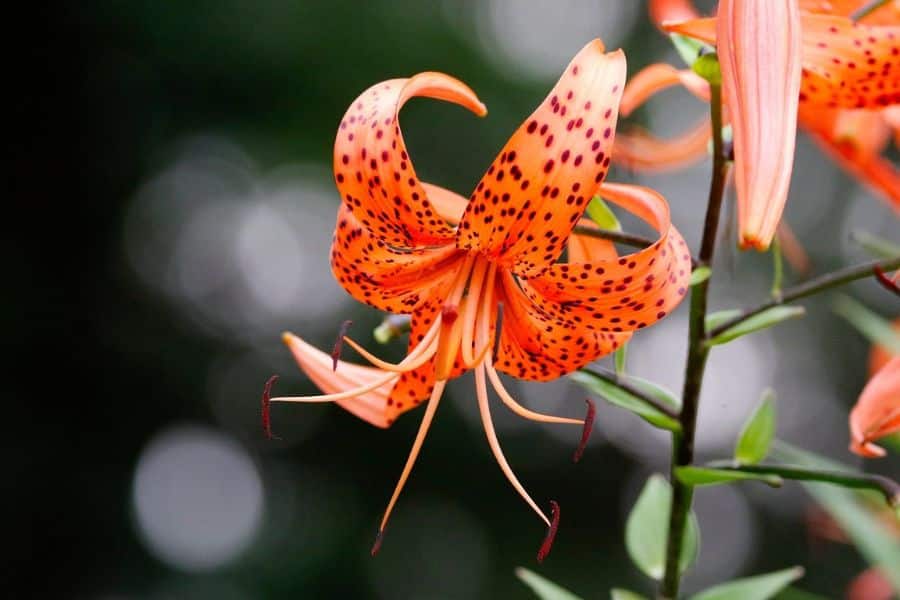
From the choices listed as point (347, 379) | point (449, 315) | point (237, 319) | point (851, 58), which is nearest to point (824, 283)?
point (851, 58)

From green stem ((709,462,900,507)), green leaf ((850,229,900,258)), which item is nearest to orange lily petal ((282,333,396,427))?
green stem ((709,462,900,507))

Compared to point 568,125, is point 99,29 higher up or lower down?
lower down

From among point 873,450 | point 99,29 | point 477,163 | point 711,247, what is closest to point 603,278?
point 711,247

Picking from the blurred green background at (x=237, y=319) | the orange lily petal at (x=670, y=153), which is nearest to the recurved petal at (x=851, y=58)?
the orange lily petal at (x=670, y=153)

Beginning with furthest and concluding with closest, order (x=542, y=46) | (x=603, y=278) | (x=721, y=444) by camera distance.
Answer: (x=721, y=444) → (x=542, y=46) → (x=603, y=278)

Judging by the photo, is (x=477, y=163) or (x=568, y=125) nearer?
(x=568, y=125)

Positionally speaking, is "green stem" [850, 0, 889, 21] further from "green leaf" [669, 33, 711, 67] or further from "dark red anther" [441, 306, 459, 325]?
"dark red anther" [441, 306, 459, 325]

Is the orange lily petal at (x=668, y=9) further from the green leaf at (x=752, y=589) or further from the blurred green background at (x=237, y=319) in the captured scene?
the blurred green background at (x=237, y=319)

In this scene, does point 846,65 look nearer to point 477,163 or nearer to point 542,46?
point 477,163
